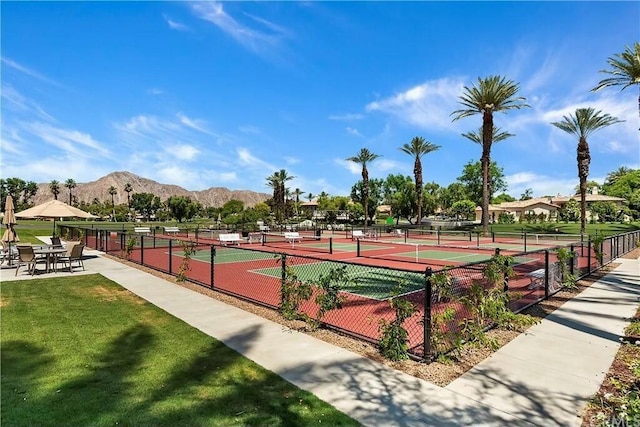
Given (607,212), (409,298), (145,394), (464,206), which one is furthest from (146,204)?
(145,394)

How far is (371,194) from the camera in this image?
3241 inches

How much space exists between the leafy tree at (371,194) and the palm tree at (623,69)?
5049 centimetres

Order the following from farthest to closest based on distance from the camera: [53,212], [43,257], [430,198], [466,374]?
1. [430,198]
2. [53,212]
3. [43,257]
4. [466,374]

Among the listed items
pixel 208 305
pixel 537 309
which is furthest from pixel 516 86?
pixel 208 305

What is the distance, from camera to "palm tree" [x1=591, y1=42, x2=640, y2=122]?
19.7 m

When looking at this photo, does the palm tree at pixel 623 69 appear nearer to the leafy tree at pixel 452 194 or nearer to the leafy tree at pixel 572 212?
the leafy tree at pixel 572 212

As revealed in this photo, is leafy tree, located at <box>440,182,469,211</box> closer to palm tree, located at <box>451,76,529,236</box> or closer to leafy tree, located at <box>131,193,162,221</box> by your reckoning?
palm tree, located at <box>451,76,529,236</box>

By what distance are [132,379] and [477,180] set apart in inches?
2992

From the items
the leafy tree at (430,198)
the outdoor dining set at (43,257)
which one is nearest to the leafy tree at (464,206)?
the leafy tree at (430,198)

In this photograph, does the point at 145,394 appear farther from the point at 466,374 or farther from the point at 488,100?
the point at 488,100

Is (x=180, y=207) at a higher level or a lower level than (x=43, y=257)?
higher

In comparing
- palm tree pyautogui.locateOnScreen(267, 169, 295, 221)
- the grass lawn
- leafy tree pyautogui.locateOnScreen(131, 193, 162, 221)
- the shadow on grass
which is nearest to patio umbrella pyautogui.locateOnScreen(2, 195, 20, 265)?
the grass lawn

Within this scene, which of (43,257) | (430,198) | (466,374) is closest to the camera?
(466,374)

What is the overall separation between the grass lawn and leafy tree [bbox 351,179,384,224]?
218 ft
